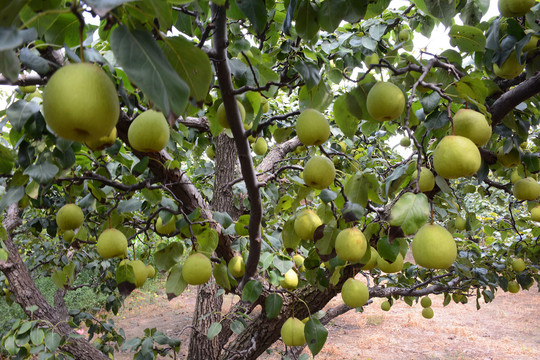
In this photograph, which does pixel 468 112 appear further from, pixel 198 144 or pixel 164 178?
pixel 198 144

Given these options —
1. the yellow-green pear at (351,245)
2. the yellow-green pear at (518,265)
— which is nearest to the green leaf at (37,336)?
the yellow-green pear at (351,245)

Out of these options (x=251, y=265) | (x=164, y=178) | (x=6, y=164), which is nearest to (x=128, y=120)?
(x=164, y=178)

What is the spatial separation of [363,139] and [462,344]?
442 cm

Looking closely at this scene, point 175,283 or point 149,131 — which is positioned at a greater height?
point 149,131

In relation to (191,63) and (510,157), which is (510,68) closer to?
(510,157)

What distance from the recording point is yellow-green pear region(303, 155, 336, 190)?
1200 millimetres

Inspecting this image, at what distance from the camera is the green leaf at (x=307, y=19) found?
94 centimetres

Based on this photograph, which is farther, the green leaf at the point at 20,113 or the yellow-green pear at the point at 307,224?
the yellow-green pear at the point at 307,224

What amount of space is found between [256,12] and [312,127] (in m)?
0.38

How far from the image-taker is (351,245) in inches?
47.0

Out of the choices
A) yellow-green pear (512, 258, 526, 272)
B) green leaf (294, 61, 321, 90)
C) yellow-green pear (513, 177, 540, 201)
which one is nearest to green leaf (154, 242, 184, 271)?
green leaf (294, 61, 321, 90)

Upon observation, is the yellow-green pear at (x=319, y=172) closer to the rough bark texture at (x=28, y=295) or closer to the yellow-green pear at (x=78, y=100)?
the yellow-green pear at (x=78, y=100)

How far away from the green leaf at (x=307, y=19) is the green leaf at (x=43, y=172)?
0.90m

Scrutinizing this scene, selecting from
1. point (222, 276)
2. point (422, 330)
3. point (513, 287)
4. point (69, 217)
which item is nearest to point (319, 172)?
point (222, 276)
